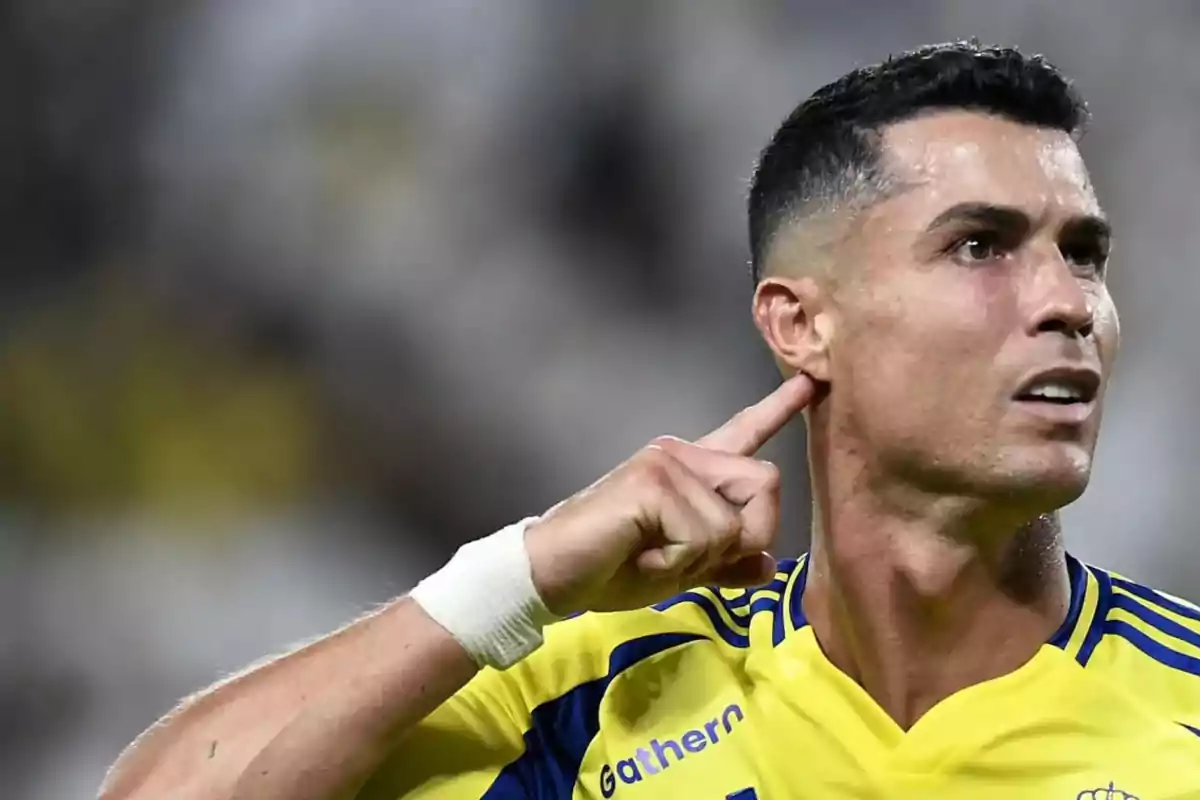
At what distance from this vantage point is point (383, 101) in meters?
1.88

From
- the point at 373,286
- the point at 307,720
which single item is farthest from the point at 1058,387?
the point at 373,286

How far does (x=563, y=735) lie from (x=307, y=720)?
267mm

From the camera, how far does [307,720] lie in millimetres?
911

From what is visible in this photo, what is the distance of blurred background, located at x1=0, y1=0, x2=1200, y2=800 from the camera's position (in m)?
1.77

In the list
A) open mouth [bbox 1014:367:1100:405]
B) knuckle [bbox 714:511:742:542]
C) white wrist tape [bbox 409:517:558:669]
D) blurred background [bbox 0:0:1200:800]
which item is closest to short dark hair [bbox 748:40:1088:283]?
open mouth [bbox 1014:367:1100:405]

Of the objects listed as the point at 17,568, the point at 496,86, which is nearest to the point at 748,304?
the point at 496,86

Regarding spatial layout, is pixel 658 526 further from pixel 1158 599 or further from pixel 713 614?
pixel 1158 599

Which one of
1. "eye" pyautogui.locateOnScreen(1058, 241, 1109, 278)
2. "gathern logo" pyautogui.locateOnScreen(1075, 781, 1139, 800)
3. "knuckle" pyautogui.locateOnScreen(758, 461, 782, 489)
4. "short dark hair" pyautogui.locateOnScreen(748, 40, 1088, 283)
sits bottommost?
"gathern logo" pyautogui.locateOnScreen(1075, 781, 1139, 800)

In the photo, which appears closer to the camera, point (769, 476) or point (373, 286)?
point (769, 476)

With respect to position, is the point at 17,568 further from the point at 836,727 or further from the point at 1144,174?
the point at 1144,174

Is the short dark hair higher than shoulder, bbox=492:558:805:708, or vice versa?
the short dark hair

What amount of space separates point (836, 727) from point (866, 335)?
1.14 feet

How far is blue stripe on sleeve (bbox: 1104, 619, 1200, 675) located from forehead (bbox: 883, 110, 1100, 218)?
0.38m

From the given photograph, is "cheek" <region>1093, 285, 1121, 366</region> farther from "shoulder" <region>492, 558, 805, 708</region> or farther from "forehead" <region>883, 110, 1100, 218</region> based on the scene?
"shoulder" <region>492, 558, 805, 708</region>
